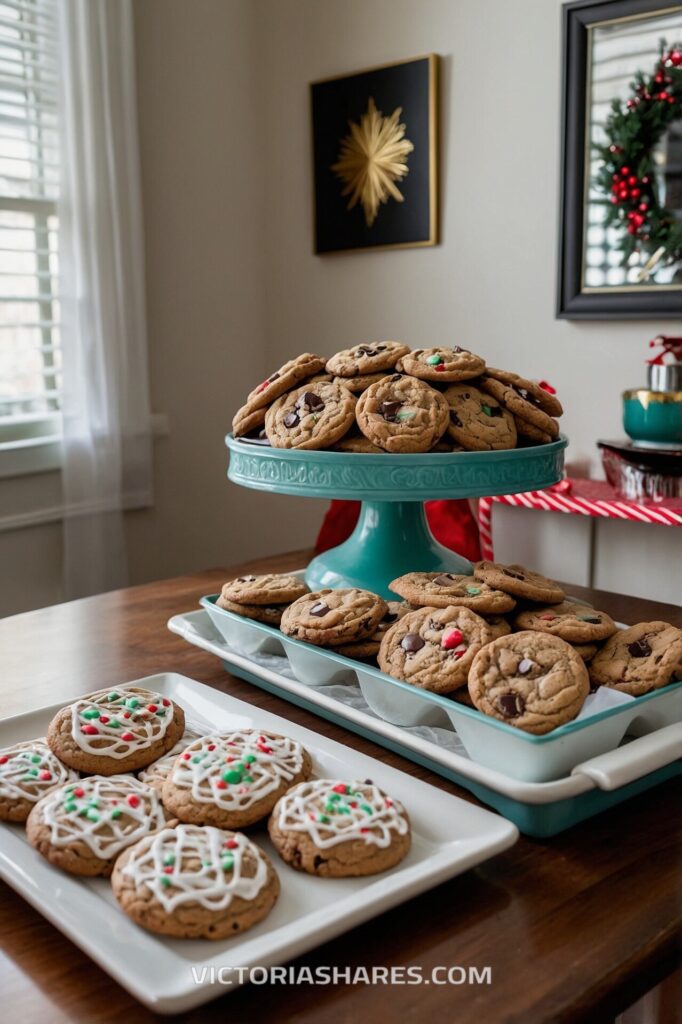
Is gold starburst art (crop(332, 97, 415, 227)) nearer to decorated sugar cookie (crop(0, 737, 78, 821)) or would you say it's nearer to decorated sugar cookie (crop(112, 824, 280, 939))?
decorated sugar cookie (crop(0, 737, 78, 821))

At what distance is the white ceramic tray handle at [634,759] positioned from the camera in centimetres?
79

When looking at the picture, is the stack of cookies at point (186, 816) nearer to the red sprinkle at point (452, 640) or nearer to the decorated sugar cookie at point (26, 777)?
the decorated sugar cookie at point (26, 777)

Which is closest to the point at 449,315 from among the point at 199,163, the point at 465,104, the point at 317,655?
the point at 465,104

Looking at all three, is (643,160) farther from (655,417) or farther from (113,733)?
(113,733)

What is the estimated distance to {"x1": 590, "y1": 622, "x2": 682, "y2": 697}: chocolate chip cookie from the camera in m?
0.89

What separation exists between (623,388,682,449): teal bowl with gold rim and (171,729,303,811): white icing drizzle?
153 centimetres

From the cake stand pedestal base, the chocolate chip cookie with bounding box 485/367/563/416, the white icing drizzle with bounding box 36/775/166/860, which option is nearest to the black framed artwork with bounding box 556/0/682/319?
the chocolate chip cookie with bounding box 485/367/563/416

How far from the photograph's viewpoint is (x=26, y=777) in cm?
82

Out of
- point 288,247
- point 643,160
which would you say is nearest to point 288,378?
point 643,160

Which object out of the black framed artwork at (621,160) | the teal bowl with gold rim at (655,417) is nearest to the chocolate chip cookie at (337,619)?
the teal bowl with gold rim at (655,417)

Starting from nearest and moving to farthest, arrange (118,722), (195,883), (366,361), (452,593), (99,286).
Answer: (195,883)
(118,722)
(452,593)
(366,361)
(99,286)

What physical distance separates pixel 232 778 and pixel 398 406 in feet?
1.85

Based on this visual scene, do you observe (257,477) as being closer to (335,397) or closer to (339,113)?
(335,397)

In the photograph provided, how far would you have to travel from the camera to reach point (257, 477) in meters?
1.24
